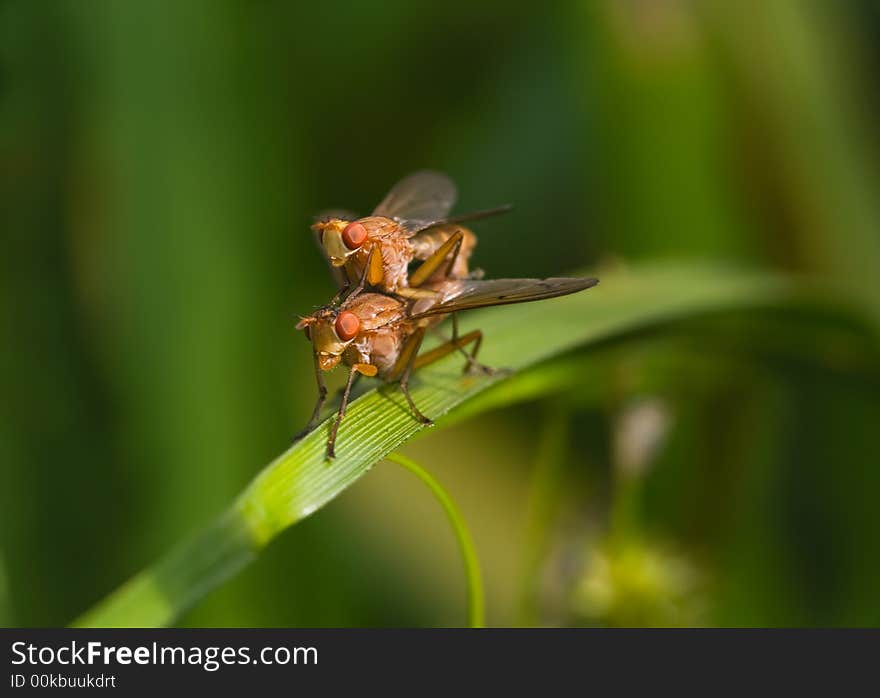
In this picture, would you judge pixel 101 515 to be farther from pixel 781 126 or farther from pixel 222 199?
pixel 781 126

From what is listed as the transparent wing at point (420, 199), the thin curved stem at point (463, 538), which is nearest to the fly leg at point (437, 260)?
the transparent wing at point (420, 199)

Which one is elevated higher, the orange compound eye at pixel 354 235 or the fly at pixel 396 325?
the orange compound eye at pixel 354 235

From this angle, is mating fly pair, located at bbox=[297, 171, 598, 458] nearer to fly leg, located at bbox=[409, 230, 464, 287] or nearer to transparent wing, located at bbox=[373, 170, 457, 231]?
A: fly leg, located at bbox=[409, 230, 464, 287]

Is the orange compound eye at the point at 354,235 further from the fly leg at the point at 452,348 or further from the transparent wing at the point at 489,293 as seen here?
the fly leg at the point at 452,348

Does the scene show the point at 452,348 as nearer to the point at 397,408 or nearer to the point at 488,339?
the point at 488,339

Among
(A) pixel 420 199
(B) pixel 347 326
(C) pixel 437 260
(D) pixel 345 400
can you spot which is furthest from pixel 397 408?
(A) pixel 420 199
